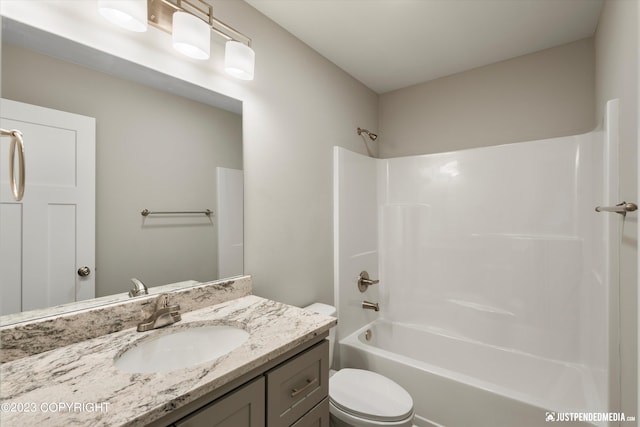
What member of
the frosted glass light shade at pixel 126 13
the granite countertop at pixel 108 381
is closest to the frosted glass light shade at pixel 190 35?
the frosted glass light shade at pixel 126 13

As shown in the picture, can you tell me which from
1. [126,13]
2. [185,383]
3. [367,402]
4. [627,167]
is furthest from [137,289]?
[627,167]

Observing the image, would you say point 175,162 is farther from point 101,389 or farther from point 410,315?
point 410,315

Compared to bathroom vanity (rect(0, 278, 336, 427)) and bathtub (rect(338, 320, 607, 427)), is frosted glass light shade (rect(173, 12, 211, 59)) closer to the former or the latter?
bathroom vanity (rect(0, 278, 336, 427))

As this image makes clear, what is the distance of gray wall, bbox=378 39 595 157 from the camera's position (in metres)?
1.91

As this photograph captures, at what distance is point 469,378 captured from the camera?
162 cm

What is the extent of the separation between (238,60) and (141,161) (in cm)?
66

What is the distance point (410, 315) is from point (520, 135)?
5.57ft

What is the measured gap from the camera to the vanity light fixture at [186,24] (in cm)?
101

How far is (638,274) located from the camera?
1.01m

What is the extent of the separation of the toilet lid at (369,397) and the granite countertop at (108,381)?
0.66 metres

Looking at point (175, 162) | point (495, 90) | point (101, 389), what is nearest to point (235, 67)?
point (175, 162)

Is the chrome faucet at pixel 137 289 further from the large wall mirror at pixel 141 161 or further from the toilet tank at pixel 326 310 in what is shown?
the toilet tank at pixel 326 310

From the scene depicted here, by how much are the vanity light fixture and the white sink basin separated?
45.6 inches

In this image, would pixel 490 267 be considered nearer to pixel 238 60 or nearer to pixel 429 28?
pixel 429 28
